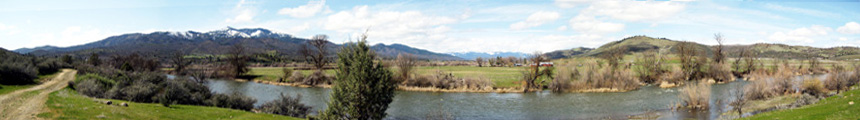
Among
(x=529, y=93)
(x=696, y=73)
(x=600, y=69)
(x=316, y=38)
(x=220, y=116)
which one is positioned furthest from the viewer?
(x=316, y=38)

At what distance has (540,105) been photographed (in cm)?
3762

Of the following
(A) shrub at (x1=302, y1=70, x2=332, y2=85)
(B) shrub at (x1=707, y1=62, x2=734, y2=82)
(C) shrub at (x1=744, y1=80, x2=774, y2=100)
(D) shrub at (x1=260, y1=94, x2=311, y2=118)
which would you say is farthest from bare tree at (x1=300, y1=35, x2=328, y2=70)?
(B) shrub at (x1=707, y1=62, x2=734, y2=82)

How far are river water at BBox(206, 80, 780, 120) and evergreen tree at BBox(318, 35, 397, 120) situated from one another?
40.9 ft

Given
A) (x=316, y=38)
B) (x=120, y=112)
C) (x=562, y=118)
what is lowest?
(x=562, y=118)

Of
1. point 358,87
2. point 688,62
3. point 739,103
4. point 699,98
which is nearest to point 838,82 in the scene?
point 699,98

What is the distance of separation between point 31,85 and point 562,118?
42.5 metres

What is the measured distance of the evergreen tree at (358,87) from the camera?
1812cm

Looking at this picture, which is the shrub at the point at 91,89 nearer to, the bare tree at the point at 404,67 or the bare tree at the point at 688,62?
the bare tree at the point at 404,67

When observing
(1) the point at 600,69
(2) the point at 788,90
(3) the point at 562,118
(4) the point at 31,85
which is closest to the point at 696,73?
(1) the point at 600,69

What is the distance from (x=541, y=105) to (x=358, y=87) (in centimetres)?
2435

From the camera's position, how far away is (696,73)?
62219 millimetres

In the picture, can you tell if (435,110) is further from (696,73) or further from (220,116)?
(696,73)

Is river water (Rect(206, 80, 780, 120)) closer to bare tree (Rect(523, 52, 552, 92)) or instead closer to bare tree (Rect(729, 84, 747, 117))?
bare tree (Rect(729, 84, 747, 117))

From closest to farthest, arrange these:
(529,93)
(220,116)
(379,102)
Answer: (379,102) < (220,116) < (529,93)
